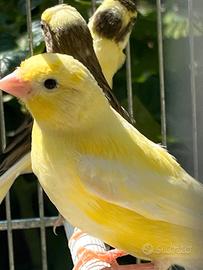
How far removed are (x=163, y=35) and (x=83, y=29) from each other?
245 mm

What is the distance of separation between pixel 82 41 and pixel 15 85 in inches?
27.4

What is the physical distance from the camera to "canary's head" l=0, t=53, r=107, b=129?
114cm

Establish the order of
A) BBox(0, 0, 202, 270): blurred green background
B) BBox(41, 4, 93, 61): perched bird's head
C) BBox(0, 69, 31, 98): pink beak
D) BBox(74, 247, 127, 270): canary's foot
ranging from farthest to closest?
BBox(0, 0, 202, 270): blurred green background, BBox(41, 4, 93, 61): perched bird's head, BBox(74, 247, 127, 270): canary's foot, BBox(0, 69, 31, 98): pink beak

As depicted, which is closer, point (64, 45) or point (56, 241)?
point (64, 45)

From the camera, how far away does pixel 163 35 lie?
2.02 meters

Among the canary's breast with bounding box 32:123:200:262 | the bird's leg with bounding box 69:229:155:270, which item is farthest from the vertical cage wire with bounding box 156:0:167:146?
the canary's breast with bounding box 32:123:200:262

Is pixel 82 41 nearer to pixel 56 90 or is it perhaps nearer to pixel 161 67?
pixel 161 67

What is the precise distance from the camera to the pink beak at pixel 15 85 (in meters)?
1.14

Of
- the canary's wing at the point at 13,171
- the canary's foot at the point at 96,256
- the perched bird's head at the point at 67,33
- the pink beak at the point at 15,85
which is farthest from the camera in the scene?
the perched bird's head at the point at 67,33

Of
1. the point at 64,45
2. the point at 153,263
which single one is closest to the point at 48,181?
the point at 153,263

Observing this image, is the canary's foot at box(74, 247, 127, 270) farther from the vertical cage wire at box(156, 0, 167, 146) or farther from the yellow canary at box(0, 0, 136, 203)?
the vertical cage wire at box(156, 0, 167, 146)

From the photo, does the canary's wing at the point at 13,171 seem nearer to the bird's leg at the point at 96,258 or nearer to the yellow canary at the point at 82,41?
the yellow canary at the point at 82,41

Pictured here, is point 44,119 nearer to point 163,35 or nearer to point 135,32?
point 163,35

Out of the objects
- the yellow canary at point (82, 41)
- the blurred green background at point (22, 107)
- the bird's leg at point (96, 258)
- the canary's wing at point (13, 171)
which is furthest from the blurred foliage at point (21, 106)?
the bird's leg at point (96, 258)
